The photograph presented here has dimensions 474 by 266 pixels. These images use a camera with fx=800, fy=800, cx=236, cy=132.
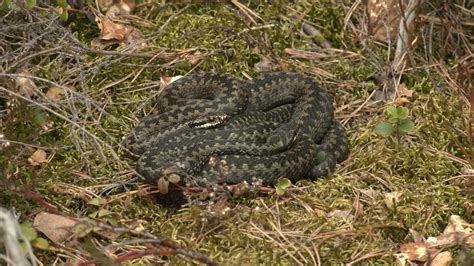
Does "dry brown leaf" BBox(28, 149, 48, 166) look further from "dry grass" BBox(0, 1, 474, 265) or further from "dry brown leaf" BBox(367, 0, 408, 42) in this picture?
"dry brown leaf" BBox(367, 0, 408, 42)

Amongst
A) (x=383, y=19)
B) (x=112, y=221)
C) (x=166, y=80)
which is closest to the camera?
(x=112, y=221)

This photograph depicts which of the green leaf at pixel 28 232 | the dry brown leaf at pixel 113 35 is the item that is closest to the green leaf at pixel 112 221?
the green leaf at pixel 28 232

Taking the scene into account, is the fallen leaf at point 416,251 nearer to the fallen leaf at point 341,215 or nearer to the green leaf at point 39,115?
the fallen leaf at point 341,215

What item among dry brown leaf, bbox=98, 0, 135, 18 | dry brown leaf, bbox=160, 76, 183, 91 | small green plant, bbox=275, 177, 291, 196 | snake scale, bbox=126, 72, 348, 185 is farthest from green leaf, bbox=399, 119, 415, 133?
dry brown leaf, bbox=98, 0, 135, 18

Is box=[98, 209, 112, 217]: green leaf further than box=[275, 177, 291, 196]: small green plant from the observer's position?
No

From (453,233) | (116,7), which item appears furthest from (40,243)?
(116,7)

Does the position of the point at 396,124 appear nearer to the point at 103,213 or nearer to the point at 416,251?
the point at 416,251
